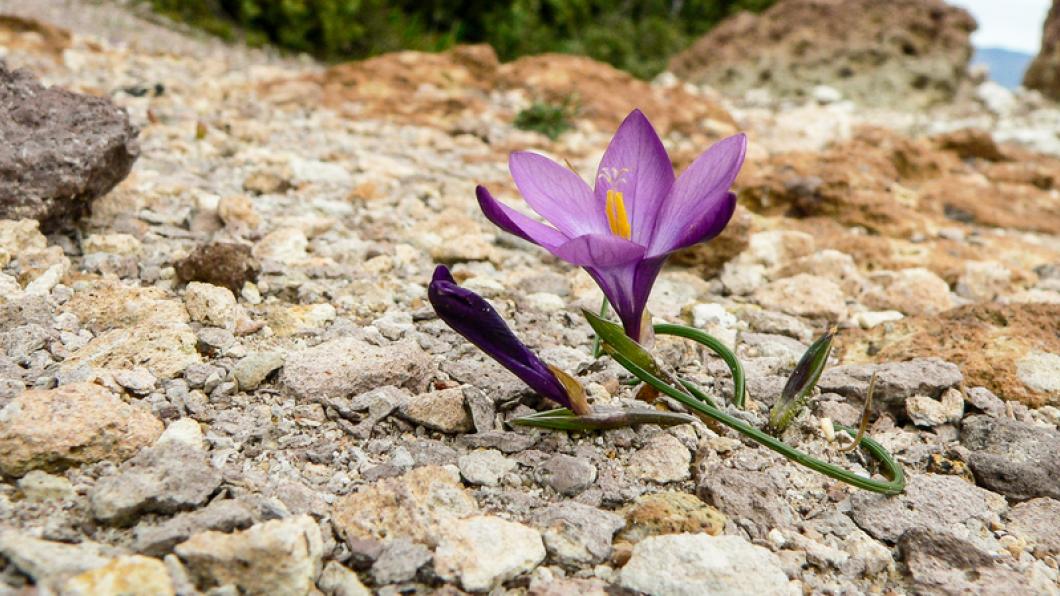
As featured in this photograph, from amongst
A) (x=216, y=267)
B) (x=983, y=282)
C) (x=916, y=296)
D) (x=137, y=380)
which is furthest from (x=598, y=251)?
(x=983, y=282)

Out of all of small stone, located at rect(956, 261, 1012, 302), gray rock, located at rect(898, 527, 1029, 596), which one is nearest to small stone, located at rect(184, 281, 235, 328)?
gray rock, located at rect(898, 527, 1029, 596)

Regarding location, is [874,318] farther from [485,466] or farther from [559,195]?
[485,466]

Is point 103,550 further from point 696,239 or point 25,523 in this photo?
point 696,239

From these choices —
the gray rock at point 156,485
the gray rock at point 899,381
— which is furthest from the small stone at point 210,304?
the gray rock at point 899,381

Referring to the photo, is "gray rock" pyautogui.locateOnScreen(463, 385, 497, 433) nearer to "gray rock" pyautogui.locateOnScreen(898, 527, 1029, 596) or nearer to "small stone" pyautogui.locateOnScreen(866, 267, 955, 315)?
"gray rock" pyautogui.locateOnScreen(898, 527, 1029, 596)

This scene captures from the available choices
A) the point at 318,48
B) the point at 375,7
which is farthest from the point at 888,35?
the point at 318,48
